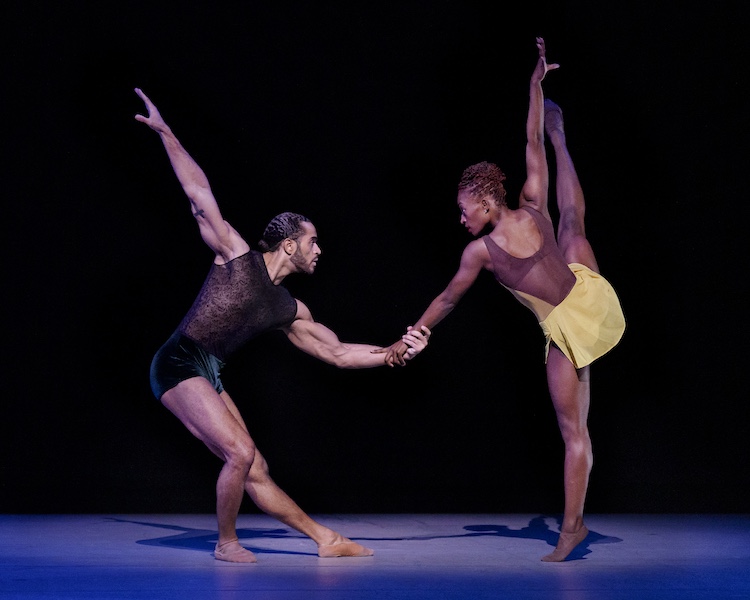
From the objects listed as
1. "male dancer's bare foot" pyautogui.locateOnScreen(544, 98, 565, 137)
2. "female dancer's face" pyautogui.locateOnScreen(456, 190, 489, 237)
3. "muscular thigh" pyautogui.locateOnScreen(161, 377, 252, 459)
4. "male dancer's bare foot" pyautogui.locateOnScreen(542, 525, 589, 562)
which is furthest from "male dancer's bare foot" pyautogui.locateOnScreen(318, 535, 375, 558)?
"male dancer's bare foot" pyautogui.locateOnScreen(544, 98, 565, 137)

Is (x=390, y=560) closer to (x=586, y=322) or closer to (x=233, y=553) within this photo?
(x=233, y=553)

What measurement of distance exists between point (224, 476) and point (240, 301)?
2.19ft

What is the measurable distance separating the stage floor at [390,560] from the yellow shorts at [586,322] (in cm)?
75

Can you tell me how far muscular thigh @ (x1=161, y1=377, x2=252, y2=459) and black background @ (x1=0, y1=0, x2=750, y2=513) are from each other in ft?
4.66

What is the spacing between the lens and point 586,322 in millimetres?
3627

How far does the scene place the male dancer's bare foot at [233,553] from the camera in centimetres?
343

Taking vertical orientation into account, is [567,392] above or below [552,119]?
below

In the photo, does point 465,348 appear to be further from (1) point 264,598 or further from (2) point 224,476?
(1) point 264,598

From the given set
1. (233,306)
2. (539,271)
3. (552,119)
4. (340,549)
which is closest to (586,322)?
(539,271)

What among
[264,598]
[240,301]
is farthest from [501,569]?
[240,301]

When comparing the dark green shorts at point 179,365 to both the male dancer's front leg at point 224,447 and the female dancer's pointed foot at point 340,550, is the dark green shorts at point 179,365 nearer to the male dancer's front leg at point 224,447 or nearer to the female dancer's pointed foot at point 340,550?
the male dancer's front leg at point 224,447

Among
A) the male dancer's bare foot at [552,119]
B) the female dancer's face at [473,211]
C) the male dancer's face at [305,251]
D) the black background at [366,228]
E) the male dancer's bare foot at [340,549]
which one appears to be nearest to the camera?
the male dancer's bare foot at [340,549]

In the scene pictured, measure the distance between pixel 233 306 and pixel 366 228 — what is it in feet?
4.65

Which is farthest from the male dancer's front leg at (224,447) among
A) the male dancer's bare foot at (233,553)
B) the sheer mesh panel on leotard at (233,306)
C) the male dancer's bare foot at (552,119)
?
the male dancer's bare foot at (552,119)
